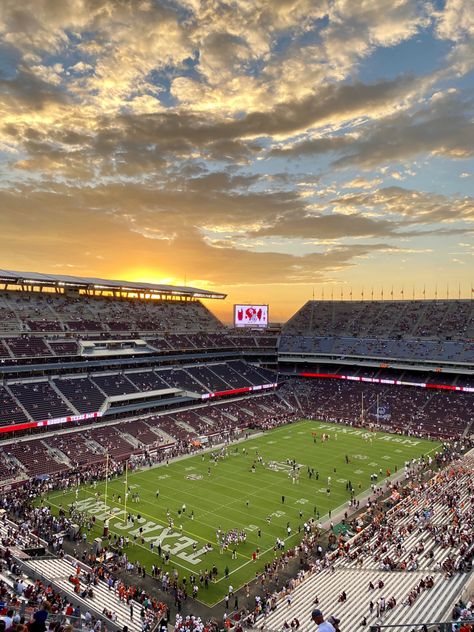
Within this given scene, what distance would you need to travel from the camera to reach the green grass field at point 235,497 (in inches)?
1275

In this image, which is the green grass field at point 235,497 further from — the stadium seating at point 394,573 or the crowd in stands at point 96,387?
the crowd in stands at point 96,387

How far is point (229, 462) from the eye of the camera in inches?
2073

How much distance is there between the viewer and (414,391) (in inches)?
3110

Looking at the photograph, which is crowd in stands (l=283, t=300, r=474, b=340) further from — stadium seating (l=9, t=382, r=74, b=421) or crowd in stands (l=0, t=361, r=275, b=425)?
stadium seating (l=9, t=382, r=74, b=421)

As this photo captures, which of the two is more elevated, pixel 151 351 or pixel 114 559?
pixel 151 351

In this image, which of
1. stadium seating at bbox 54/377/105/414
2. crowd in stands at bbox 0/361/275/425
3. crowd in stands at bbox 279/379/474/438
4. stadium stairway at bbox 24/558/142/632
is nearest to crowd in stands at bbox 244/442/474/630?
stadium stairway at bbox 24/558/142/632

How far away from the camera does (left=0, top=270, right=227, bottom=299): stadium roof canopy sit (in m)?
67.8

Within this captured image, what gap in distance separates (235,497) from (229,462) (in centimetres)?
Result: 1012

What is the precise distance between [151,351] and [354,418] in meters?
33.3

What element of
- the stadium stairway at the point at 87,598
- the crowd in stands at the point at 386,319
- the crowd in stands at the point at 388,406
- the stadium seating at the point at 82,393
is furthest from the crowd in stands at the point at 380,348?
the stadium stairway at the point at 87,598

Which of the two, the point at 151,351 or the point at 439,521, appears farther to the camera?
the point at 151,351

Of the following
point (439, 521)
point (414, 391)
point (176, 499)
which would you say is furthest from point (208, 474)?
point (414, 391)

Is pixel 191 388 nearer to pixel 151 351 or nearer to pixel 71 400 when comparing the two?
pixel 151 351

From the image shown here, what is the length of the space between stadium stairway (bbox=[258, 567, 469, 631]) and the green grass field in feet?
14.6
